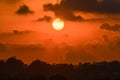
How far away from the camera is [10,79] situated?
7628 inches

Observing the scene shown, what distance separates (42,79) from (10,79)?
12.9 m

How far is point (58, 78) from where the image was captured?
19112cm

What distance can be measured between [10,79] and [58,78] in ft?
51.7

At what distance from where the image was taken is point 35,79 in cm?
18625

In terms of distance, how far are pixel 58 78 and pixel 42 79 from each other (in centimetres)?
687

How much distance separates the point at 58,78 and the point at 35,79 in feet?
28.4

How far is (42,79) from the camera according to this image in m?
186
